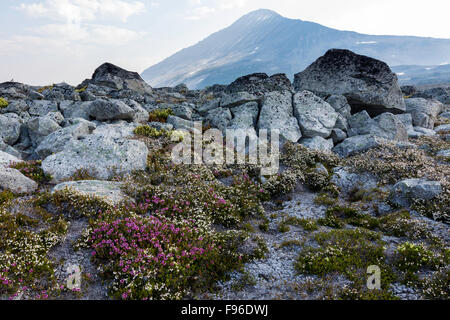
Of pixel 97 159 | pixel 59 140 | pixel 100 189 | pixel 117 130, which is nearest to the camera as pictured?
pixel 100 189

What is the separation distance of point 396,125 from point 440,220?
47.7ft

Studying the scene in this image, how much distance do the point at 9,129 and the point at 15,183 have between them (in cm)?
1180

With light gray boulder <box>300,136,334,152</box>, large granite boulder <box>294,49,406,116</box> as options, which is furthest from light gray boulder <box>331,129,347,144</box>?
large granite boulder <box>294,49,406,116</box>

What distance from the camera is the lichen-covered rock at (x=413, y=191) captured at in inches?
427

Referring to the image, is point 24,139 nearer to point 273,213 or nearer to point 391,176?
point 273,213

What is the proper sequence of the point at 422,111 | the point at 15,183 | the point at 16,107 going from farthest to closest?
the point at 422,111 → the point at 16,107 → the point at 15,183

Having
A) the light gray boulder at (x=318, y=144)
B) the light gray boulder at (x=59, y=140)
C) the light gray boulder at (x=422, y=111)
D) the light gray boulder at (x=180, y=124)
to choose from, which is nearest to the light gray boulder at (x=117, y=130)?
the light gray boulder at (x=59, y=140)

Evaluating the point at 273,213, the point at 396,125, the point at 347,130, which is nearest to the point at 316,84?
the point at 347,130

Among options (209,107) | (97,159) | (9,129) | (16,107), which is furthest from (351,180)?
(16,107)

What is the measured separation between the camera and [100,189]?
1109 cm

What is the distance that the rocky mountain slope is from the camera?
275 inches

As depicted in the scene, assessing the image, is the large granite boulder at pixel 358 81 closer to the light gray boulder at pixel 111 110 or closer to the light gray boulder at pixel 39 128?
the light gray boulder at pixel 111 110

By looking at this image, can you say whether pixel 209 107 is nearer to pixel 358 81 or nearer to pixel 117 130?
pixel 117 130

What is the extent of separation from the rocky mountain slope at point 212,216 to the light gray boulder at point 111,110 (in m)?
0.11
